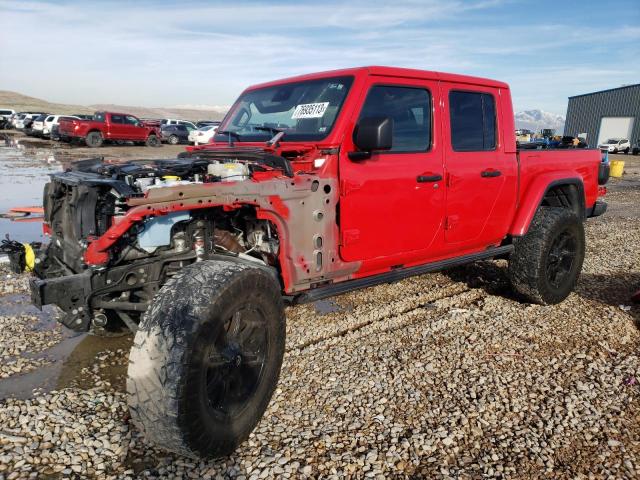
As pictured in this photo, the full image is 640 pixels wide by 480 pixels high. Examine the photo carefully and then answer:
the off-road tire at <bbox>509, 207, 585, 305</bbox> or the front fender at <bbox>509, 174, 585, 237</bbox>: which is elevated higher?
the front fender at <bbox>509, 174, 585, 237</bbox>

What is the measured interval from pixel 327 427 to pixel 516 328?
2220mm

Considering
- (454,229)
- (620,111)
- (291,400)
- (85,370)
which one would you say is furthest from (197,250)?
(620,111)

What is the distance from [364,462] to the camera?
102 inches

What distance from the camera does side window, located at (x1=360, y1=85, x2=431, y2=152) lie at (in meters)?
3.62

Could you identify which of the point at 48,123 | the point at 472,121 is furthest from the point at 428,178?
the point at 48,123

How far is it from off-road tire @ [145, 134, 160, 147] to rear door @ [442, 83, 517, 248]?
24.6 meters

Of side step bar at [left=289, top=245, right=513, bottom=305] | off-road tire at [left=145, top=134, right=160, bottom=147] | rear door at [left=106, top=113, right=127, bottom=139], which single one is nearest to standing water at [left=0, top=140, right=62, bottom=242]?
side step bar at [left=289, top=245, right=513, bottom=305]

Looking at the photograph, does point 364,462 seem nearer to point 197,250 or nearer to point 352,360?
point 352,360

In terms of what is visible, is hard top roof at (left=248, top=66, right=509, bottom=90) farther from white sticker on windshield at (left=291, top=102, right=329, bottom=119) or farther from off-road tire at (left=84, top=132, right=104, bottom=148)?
off-road tire at (left=84, top=132, right=104, bottom=148)

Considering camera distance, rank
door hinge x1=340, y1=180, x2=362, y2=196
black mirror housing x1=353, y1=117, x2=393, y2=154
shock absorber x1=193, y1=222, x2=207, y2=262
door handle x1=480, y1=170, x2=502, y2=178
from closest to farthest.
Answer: shock absorber x1=193, y1=222, x2=207, y2=262 < black mirror housing x1=353, y1=117, x2=393, y2=154 < door hinge x1=340, y1=180, x2=362, y2=196 < door handle x1=480, y1=170, x2=502, y2=178

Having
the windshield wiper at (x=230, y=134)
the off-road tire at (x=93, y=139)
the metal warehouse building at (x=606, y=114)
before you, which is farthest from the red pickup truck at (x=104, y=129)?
the metal warehouse building at (x=606, y=114)

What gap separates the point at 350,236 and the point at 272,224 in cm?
58

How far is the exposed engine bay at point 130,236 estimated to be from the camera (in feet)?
8.97

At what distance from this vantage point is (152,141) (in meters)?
26.8
